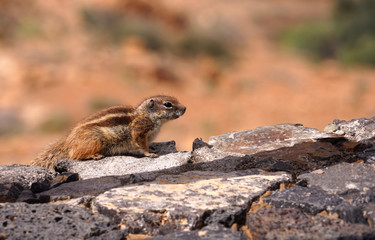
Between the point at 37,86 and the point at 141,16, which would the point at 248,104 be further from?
the point at 141,16

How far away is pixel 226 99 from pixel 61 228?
61.5 feet

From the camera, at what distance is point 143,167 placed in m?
4.28

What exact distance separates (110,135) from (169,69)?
59.2ft

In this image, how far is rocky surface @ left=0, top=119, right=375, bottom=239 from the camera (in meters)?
3.05

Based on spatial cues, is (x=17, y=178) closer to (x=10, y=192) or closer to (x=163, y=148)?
(x=10, y=192)

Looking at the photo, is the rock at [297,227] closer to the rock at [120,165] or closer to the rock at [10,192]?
the rock at [120,165]

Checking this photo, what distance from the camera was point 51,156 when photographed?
16.3 ft

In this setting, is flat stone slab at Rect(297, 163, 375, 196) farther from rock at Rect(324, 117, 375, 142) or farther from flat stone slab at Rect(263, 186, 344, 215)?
rock at Rect(324, 117, 375, 142)

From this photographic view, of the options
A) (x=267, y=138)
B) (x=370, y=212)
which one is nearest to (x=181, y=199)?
(x=370, y=212)

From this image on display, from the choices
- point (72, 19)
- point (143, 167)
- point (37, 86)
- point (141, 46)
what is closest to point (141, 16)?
point (72, 19)

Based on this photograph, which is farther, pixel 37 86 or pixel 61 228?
pixel 37 86

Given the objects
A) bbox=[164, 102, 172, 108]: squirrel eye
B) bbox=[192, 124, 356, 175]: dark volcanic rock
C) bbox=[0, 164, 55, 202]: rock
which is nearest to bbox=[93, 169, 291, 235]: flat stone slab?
bbox=[192, 124, 356, 175]: dark volcanic rock

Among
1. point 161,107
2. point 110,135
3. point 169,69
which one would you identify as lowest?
point 110,135

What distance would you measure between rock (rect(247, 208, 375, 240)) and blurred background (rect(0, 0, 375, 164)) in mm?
11118
